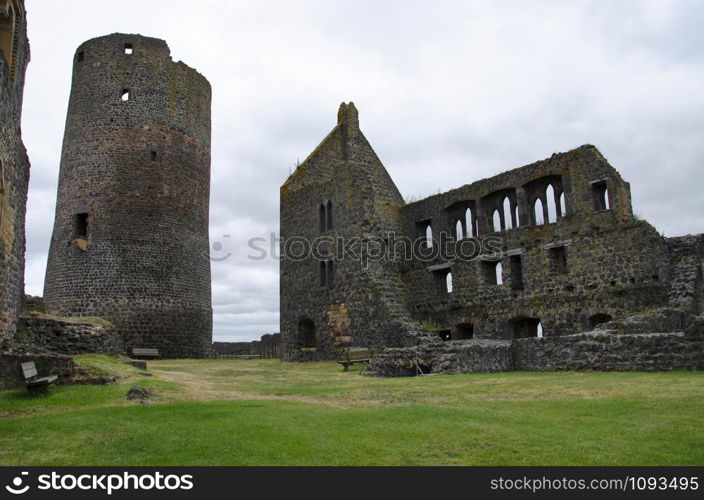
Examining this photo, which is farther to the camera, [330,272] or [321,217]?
[321,217]

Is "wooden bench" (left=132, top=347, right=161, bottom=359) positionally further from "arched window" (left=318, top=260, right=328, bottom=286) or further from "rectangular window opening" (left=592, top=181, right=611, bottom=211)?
"rectangular window opening" (left=592, top=181, right=611, bottom=211)

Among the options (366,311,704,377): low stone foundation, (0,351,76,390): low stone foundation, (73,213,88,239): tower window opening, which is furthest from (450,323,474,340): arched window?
(73,213,88,239): tower window opening

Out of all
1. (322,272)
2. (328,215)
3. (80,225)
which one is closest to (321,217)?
(328,215)

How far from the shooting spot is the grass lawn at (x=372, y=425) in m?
6.08

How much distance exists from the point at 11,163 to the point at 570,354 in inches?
534

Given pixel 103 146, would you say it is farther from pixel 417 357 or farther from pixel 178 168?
pixel 417 357

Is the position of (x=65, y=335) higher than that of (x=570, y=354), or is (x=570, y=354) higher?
(x=65, y=335)

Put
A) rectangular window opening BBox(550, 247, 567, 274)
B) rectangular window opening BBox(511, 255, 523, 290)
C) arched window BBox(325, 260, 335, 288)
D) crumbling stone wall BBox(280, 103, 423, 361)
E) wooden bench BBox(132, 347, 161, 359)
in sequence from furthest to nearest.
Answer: wooden bench BBox(132, 347, 161, 359) < arched window BBox(325, 260, 335, 288) < crumbling stone wall BBox(280, 103, 423, 361) < rectangular window opening BBox(511, 255, 523, 290) < rectangular window opening BBox(550, 247, 567, 274)

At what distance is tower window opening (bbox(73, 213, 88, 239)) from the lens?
32.0 m

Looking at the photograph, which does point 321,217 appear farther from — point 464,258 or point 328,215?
point 464,258

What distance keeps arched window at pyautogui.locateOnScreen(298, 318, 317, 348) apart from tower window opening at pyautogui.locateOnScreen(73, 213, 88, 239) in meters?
12.9

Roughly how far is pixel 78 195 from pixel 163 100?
6.83 m

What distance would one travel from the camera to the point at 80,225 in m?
32.3

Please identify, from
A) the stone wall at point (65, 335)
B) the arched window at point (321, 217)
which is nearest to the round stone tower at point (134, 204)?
the arched window at point (321, 217)
